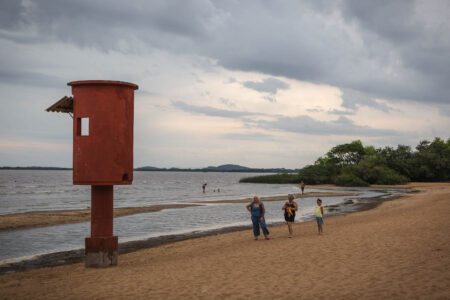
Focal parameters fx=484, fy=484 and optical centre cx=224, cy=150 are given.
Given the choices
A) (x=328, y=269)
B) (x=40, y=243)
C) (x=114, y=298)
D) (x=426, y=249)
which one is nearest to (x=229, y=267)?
(x=328, y=269)

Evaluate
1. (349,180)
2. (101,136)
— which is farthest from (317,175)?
(101,136)

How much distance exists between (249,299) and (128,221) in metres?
22.6

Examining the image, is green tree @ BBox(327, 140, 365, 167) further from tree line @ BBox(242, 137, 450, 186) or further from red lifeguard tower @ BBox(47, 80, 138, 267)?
red lifeguard tower @ BBox(47, 80, 138, 267)

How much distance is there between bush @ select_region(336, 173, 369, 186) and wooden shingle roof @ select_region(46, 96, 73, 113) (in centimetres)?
8340

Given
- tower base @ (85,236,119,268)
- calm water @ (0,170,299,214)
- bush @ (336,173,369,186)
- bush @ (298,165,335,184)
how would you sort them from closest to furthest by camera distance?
tower base @ (85,236,119,268) → calm water @ (0,170,299,214) → bush @ (336,173,369,186) → bush @ (298,165,335,184)

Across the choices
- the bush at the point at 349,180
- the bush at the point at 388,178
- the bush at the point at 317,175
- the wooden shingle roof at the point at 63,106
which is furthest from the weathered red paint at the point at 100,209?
the bush at the point at 317,175

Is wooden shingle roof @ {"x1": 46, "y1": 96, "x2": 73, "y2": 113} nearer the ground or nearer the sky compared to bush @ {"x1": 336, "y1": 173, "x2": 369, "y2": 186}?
nearer the sky

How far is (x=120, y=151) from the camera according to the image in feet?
46.4

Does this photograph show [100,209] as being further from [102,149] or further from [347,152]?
[347,152]

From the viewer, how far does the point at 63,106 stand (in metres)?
14.7

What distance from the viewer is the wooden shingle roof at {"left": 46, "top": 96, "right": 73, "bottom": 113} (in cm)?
1451

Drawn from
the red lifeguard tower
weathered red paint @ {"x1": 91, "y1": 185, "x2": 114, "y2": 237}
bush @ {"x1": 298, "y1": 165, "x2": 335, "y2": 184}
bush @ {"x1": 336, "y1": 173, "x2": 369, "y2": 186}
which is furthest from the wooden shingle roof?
bush @ {"x1": 298, "y1": 165, "x2": 335, "y2": 184}

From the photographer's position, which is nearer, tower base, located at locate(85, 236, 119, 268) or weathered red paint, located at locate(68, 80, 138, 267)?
weathered red paint, located at locate(68, 80, 138, 267)

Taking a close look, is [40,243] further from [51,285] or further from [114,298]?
[114,298]
